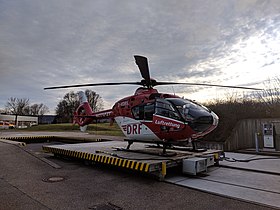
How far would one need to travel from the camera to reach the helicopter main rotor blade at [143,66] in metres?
6.71

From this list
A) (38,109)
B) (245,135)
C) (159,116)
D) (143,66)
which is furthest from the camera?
(38,109)

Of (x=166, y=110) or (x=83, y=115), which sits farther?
(x=83, y=115)

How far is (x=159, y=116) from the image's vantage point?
7363 mm

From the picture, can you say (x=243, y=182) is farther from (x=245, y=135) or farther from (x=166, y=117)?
(x=245, y=135)

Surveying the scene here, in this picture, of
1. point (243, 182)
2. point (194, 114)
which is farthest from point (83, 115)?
point (243, 182)

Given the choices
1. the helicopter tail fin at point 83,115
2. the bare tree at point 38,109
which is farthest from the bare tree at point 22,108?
the helicopter tail fin at point 83,115

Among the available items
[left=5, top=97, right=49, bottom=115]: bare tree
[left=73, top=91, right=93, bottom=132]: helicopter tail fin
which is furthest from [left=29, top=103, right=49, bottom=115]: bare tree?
[left=73, top=91, right=93, bottom=132]: helicopter tail fin

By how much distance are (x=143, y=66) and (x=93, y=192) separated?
4044 millimetres

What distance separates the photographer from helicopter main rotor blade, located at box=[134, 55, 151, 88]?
671cm

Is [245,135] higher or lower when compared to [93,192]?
higher

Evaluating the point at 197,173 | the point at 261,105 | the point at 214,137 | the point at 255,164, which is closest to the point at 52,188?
the point at 197,173

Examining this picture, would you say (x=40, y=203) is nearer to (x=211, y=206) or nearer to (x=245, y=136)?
(x=211, y=206)

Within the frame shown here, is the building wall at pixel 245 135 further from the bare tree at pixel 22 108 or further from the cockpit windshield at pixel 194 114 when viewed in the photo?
the bare tree at pixel 22 108

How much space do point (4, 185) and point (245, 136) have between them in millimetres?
12531
